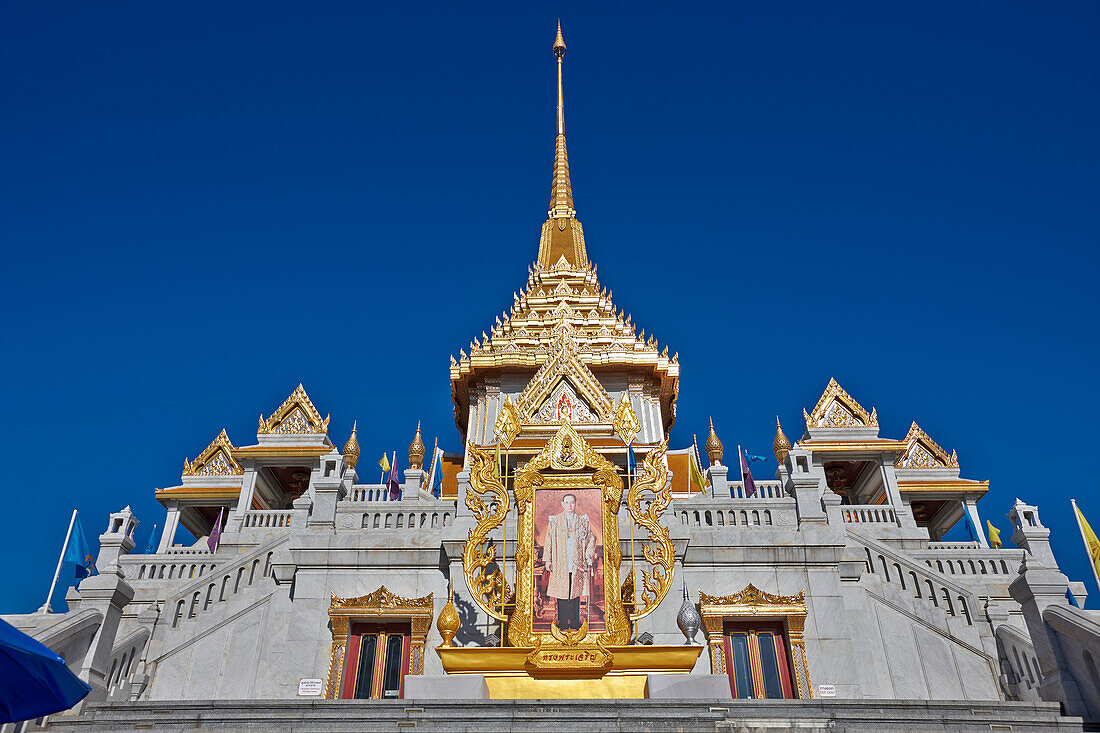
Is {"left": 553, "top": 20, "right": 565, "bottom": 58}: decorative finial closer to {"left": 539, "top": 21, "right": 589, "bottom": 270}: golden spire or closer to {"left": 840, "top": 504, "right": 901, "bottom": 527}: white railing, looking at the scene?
{"left": 539, "top": 21, "right": 589, "bottom": 270}: golden spire

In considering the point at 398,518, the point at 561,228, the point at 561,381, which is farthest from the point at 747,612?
the point at 561,228

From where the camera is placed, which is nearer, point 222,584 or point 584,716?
point 584,716

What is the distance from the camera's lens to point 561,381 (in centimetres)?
2873

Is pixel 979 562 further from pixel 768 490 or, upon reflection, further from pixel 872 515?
pixel 768 490

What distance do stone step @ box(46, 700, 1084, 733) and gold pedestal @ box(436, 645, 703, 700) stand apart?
8.00ft

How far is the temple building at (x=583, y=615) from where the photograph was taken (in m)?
11.5

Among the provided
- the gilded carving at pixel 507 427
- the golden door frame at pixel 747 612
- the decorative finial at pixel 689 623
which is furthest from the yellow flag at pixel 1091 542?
the gilded carving at pixel 507 427

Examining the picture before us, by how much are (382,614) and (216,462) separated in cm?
2137

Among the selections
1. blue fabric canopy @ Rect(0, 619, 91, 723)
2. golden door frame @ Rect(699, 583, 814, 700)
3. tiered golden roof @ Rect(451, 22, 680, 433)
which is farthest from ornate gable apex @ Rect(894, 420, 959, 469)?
blue fabric canopy @ Rect(0, 619, 91, 723)

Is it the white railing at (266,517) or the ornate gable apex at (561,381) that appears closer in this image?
the white railing at (266,517)

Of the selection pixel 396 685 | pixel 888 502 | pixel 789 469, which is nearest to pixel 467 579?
pixel 396 685

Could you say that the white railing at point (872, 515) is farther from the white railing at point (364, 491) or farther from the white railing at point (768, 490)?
the white railing at point (364, 491)

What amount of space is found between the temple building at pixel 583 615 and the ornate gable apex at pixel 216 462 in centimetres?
1448

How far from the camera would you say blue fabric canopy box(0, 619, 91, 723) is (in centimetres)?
814
